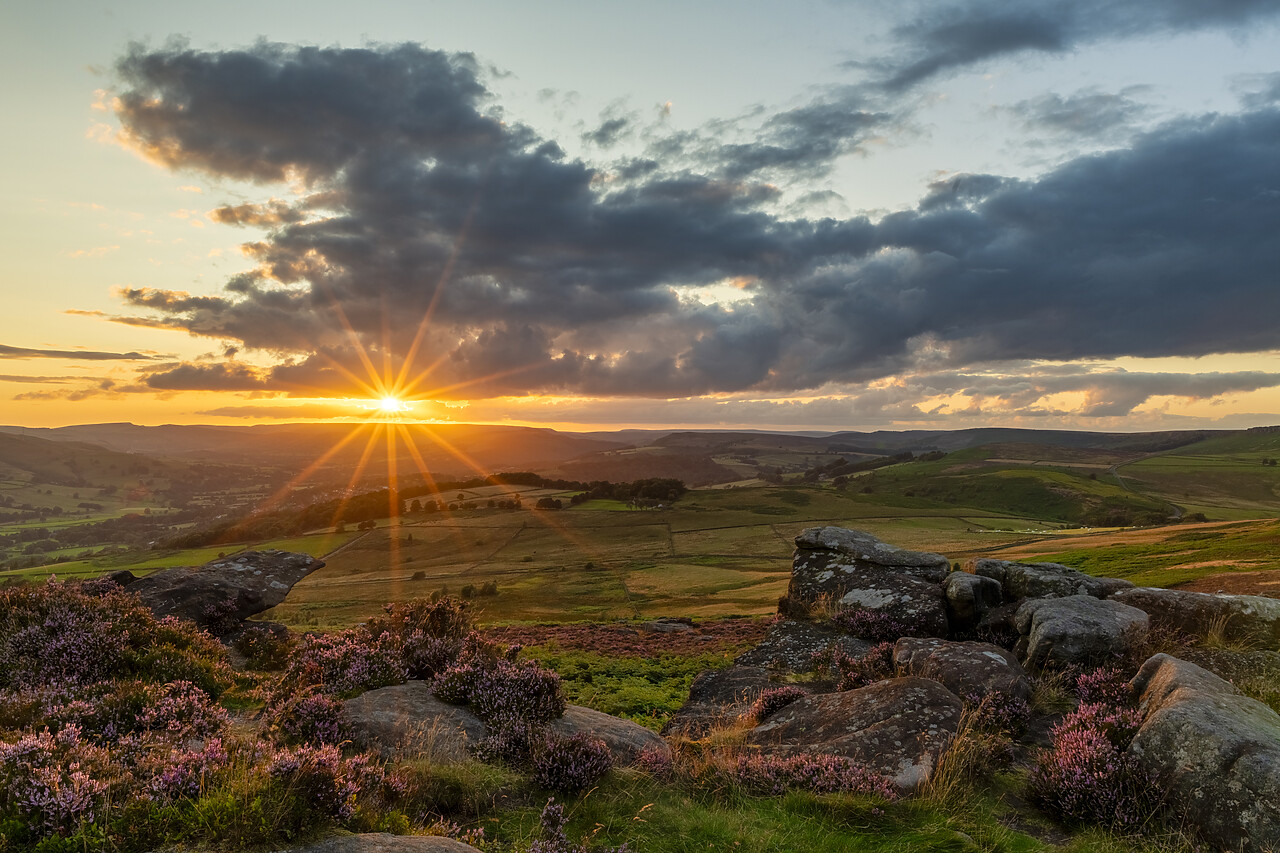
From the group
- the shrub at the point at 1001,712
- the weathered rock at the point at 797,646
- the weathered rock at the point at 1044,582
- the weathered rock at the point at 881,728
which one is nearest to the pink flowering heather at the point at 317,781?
the weathered rock at the point at 881,728

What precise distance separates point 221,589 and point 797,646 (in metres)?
19.4

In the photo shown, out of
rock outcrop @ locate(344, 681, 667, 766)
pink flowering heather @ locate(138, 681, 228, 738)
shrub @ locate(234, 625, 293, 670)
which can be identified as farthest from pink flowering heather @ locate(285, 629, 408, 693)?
shrub @ locate(234, 625, 293, 670)

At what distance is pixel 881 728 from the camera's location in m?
9.46

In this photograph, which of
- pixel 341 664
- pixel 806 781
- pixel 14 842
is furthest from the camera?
pixel 341 664

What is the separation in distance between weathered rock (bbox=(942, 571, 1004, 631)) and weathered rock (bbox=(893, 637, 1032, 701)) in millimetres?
4272

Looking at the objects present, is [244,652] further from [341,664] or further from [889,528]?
[889,528]

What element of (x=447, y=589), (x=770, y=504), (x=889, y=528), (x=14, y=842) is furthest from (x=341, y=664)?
(x=770, y=504)

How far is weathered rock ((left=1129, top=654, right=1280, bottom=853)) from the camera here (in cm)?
663

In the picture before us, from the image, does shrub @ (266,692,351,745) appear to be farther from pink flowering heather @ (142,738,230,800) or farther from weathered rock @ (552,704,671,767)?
weathered rock @ (552,704,671,767)

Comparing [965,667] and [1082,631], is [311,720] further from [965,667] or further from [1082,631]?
[1082,631]

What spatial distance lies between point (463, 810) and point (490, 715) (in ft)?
7.63

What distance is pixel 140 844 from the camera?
15.2 ft

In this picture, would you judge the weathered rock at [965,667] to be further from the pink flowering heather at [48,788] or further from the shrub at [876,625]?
the pink flowering heather at [48,788]

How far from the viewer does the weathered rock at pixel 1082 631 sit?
499 inches
